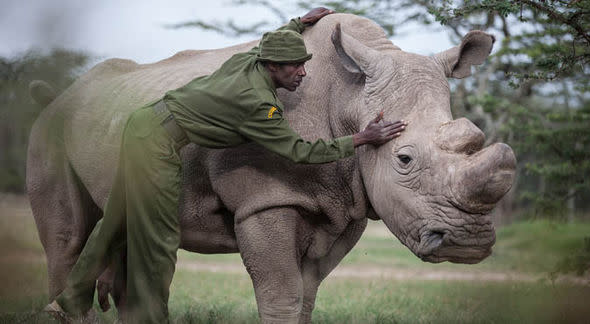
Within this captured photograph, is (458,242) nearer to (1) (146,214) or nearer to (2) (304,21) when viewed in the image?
(1) (146,214)

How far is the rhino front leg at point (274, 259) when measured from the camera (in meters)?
4.55

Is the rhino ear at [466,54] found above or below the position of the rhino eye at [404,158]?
above

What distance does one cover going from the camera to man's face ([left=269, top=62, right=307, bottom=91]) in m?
4.46

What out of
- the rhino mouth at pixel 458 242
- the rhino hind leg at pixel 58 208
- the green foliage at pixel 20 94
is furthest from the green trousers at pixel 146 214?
the rhino mouth at pixel 458 242

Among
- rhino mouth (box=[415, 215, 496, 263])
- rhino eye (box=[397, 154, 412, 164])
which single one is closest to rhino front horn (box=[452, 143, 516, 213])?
rhino mouth (box=[415, 215, 496, 263])

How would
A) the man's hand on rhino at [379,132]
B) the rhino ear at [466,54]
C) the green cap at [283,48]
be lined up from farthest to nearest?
1. the rhino ear at [466,54]
2. the green cap at [283,48]
3. the man's hand on rhino at [379,132]

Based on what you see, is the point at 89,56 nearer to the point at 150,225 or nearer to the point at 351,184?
the point at 150,225

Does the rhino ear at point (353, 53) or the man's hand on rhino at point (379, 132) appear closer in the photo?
the man's hand on rhino at point (379, 132)

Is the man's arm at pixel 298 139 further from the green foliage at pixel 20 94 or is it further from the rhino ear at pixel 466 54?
the green foliage at pixel 20 94

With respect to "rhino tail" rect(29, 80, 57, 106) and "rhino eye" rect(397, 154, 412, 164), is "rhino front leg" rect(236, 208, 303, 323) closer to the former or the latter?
"rhino eye" rect(397, 154, 412, 164)

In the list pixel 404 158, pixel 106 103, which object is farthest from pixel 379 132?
pixel 106 103

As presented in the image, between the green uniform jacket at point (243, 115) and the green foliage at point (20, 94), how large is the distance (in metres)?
0.71

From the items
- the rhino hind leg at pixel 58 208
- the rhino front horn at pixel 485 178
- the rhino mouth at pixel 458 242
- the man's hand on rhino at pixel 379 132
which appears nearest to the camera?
the rhino front horn at pixel 485 178

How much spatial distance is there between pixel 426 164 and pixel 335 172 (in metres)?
0.82
